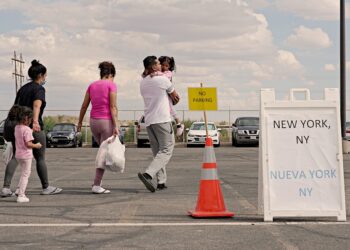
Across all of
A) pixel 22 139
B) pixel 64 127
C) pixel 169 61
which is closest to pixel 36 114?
pixel 22 139

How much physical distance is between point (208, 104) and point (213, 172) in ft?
3.41

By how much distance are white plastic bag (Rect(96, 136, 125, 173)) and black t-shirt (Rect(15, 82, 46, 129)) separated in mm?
973

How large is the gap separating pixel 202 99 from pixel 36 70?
2703mm

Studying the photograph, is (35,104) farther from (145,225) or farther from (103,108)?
(145,225)

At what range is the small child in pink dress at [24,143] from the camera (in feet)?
30.0

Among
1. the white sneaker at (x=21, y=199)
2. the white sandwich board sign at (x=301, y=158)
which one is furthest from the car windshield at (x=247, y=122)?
the white sandwich board sign at (x=301, y=158)

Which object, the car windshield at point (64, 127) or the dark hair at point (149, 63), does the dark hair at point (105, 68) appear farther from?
the car windshield at point (64, 127)

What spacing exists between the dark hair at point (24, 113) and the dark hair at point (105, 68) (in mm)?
1336

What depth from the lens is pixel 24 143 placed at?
925cm

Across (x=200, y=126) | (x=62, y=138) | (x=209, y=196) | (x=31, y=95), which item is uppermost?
(x=31, y=95)

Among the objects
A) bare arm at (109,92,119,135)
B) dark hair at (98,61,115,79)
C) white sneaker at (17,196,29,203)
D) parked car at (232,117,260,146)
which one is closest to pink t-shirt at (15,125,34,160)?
white sneaker at (17,196,29,203)

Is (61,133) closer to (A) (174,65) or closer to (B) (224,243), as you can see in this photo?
(A) (174,65)

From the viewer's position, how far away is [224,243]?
589 cm

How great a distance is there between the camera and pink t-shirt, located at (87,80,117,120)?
986 cm
